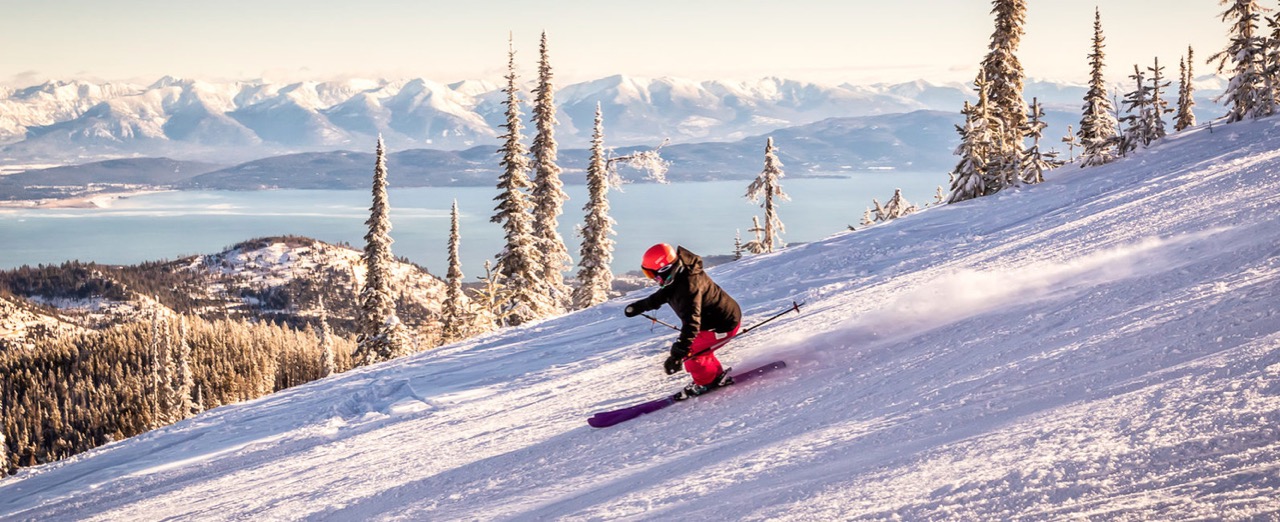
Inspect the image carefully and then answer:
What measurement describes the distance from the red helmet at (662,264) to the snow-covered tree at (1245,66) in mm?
22696

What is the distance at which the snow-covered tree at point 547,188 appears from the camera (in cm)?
3847

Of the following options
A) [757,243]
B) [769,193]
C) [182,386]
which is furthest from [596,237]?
[182,386]

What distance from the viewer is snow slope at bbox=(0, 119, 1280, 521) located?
4.97 meters

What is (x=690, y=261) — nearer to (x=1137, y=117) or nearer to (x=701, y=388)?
(x=701, y=388)

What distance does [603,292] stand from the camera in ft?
134

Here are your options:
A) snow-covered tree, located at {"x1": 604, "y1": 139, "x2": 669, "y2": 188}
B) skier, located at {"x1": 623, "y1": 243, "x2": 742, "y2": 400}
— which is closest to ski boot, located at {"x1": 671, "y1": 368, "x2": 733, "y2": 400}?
skier, located at {"x1": 623, "y1": 243, "x2": 742, "y2": 400}

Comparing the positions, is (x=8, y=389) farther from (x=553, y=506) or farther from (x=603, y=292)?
(x=553, y=506)

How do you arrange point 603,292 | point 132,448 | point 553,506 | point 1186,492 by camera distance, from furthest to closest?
point 603,292 → point 132,448 → point 553,506 → point 1186,492

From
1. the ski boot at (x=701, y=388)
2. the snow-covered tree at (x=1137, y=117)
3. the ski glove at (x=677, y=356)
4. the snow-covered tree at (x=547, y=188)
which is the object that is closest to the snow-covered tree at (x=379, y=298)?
the snow-covered tree at (x=547, y=188)

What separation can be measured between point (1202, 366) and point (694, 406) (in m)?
4.41

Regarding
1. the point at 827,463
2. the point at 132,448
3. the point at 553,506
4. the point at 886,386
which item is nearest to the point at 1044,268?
the point at 886,386

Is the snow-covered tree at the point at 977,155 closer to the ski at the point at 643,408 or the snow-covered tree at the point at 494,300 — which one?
the ski at the point at 643,408

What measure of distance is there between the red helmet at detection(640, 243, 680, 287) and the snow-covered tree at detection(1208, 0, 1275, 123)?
2270cm

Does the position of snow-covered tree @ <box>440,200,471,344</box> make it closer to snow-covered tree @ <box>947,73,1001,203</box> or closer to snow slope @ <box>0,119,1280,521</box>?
snow-covered tree @ <box>947,73,1001,203</box>
